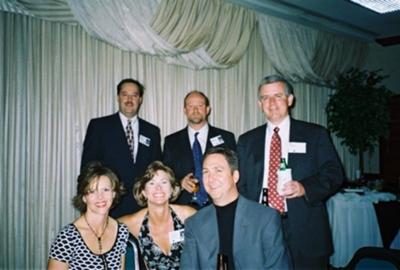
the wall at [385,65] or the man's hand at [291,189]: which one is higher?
the wall at [385,65]

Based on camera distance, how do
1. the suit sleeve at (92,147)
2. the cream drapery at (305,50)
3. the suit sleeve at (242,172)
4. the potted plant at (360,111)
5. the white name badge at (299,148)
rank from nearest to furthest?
the white name badge at (299,148) → the suit sleeve at (242,172) → the suit sleeve at (92,147) → the cream drapery at (305,50) → the potted plant at (360,111)

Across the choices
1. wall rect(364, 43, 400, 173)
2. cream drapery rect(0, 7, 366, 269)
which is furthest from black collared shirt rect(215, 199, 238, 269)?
wall rect(364, 43, 400, 173)

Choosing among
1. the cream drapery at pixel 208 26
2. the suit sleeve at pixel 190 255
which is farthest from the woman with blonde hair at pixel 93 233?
the cream drapery at pixel 208 26

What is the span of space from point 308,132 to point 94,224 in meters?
1.55

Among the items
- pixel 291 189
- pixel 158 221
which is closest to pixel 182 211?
pixel 158 221

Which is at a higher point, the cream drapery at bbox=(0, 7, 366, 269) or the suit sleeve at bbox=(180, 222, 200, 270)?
the cream drapery at bbox=(0, 7, 366, 269)

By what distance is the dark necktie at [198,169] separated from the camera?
347 centimetres

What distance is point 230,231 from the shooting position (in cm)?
208

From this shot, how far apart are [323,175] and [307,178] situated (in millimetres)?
107

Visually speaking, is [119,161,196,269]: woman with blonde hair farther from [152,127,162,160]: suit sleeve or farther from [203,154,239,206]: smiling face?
[152,127,162,160]: suit sleeve

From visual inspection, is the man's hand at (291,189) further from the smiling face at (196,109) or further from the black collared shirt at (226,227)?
the smiling face at (196,109)

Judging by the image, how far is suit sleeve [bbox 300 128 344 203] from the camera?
2.48 meters

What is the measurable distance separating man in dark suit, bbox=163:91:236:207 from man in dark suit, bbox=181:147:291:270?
1.40 m

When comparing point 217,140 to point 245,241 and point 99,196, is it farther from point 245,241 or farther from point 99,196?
point 245,241
